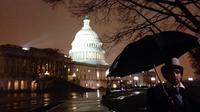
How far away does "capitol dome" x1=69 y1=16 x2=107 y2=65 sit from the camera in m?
176

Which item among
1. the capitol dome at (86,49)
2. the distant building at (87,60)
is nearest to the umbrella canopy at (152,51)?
the distant building at (87,60)

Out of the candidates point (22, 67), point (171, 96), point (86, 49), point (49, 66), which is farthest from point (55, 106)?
point (86, 49)

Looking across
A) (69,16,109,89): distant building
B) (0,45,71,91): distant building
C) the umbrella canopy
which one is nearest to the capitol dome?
(69,16,109,89): distant building

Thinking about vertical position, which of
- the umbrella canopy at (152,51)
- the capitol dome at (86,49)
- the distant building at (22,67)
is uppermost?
the capitol dome at (86,49)

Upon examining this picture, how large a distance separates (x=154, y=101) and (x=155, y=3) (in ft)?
31.1

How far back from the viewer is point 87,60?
185m

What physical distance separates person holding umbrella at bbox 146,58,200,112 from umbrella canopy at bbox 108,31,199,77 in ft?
0.90

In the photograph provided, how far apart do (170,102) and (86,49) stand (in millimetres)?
173442

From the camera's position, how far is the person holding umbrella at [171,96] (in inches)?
186

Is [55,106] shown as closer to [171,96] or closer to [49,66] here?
[171,96]

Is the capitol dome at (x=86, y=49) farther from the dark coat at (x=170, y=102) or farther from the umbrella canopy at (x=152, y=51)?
the dark coat at (x=170, y=102)

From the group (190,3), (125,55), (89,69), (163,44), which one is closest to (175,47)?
(163,44)

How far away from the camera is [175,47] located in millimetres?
5289

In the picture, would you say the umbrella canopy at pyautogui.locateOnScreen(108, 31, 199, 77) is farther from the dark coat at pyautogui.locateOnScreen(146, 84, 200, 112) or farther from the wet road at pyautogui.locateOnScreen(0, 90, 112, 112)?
the wet road at pyautogui.locateOnScreen(0, 90, 112, 112)
